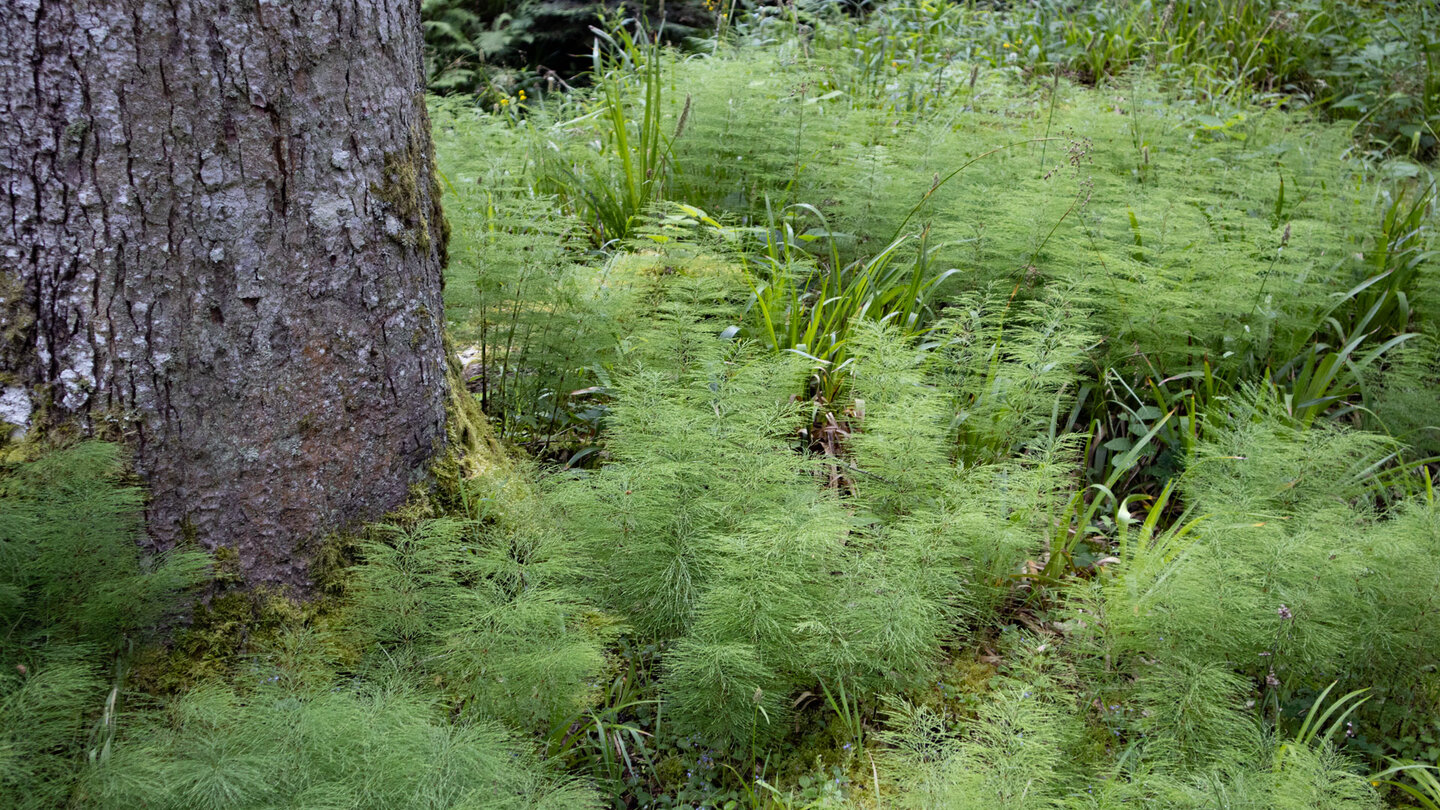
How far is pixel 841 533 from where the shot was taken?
219 cm

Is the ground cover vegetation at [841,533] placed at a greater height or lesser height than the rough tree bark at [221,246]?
lesser

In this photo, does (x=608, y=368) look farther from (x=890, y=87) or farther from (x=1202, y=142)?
(x=1202, y=142)

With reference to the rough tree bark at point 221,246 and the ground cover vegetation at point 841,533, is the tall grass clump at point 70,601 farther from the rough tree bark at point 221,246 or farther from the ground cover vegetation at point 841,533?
the rough tree bark at point 221,246

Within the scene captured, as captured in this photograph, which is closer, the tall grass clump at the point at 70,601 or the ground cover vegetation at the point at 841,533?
the tall grass clump at the point at 70,601

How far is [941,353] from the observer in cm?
318

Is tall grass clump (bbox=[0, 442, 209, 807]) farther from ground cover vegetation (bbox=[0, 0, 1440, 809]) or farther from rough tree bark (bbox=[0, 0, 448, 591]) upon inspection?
rough tree bark (bbox=[0, 0, 448, 591])

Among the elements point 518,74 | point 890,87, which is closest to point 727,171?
point 890,87

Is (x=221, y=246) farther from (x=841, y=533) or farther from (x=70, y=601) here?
(x=841, y=533)

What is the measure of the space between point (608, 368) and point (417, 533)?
1194 millimetres

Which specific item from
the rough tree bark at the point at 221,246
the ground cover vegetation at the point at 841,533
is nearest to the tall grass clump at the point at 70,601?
the ground cover vegetation at the point at 841,533

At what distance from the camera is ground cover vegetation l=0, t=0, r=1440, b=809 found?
1741 millimetres

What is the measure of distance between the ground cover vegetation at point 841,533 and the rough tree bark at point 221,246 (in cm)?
15

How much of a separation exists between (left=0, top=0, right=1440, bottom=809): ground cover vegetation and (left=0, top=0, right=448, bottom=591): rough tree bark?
15 cm

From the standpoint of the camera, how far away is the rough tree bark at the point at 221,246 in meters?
1.82
